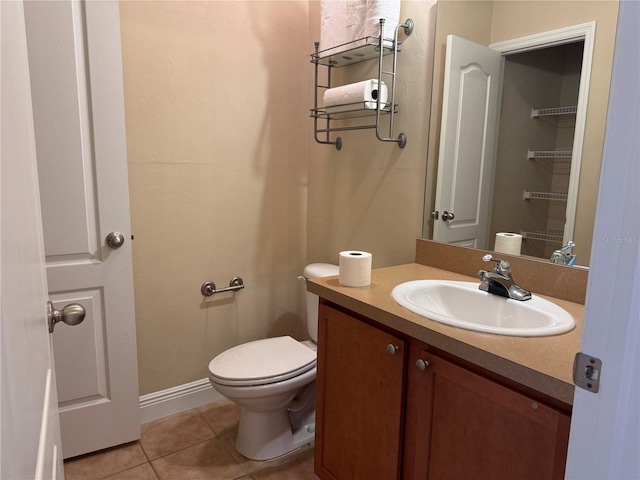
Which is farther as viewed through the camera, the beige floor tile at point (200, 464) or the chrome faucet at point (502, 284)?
the beige floor tile at point (200, 464)

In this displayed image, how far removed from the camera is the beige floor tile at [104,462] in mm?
1778

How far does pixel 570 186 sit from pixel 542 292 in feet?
1.14

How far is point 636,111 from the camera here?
497 mm

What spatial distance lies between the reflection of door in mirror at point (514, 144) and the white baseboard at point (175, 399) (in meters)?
1.42

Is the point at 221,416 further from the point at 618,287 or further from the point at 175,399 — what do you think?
the point at 618,287

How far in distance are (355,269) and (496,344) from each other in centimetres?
55

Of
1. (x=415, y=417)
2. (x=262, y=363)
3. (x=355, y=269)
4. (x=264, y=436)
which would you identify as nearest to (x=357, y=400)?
(x=415, y=417)

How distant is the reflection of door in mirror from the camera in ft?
4.50

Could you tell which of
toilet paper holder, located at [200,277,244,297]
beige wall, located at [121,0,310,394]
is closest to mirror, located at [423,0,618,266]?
beige wall, located at [121,0,310,394]

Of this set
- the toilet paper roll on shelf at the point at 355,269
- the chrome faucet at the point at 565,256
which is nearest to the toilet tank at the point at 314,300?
the toilet paper roll on shelf at the point at 355,269

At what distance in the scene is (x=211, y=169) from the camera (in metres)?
2.14

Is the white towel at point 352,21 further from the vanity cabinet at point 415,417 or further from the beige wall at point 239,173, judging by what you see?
the vanity cabinet at point 415,417

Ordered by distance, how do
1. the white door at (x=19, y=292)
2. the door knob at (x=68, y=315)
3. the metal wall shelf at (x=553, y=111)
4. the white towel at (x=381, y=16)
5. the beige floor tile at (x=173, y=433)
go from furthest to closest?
A: the beige floor tile at (x=173, y=433)
the white towel at (x=381, y=16)
the metal wall shelf at (x=553, y=111)
the door knob at (x=68, y=315)
the white door at (x=19, y=292)

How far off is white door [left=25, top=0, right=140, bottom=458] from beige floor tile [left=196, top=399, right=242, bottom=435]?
38 cm
